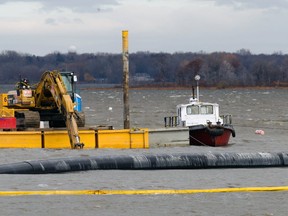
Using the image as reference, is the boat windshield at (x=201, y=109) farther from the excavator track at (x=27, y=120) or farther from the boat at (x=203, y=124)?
the excavator track at (x=27, y=120)

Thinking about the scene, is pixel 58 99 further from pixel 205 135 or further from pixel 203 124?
pixel 203 124

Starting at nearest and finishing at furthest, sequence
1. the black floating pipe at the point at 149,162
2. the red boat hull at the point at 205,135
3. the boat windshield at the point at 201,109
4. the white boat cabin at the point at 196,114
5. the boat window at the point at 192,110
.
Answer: the black floating pipe at the point at 149,162 < the red boat hull at the point at 205,135 < the white boat cabin at the point at 196,114 < the boat window at the point at 192,110 < the boat windshield at the point at 201,109

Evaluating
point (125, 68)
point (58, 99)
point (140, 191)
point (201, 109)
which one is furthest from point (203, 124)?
point (140, 191)

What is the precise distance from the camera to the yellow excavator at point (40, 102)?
117 feet

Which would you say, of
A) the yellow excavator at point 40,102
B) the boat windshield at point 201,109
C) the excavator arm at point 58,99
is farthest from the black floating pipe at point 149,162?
the boat windshield at point 201,109

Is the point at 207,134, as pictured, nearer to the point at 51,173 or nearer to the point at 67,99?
the point at 67,99

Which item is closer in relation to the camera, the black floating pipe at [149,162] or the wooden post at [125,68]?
the black floating pipe at [149,162]

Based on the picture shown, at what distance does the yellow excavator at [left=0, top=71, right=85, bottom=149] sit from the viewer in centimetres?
3569

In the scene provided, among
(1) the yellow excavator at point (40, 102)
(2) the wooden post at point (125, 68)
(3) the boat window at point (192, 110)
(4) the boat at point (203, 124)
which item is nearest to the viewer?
(1) the yellow excavator at point (40, 102)

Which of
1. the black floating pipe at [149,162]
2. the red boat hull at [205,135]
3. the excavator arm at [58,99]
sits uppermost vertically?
the excavator arm at [58,99]

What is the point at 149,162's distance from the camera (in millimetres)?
23375

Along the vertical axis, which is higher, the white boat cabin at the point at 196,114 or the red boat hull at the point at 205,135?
the white boat cabin at the point at 196,114

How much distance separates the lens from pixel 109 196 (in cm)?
1738

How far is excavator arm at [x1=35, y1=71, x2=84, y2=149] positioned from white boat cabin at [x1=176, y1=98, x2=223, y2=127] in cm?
684
